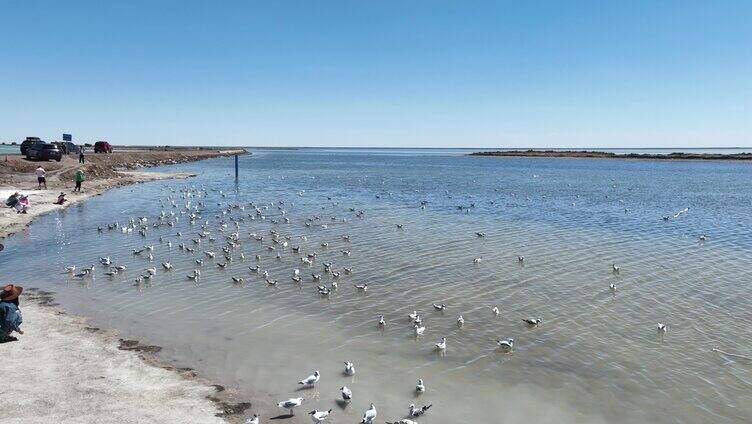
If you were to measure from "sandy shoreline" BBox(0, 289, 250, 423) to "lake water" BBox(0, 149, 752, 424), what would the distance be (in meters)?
0.79

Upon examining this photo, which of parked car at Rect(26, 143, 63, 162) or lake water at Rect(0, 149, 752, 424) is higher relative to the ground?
parked car at Rect(26, 143, 63, 162)

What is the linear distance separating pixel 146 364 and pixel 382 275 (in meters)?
10.0

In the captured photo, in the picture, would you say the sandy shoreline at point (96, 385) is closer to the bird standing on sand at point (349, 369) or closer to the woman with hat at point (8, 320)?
the woman with hat at point (8, 320)

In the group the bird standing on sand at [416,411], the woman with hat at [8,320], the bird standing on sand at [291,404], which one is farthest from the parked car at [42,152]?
the bird standing on sand at [416,411]

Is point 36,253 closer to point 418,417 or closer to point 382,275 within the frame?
point 382,275

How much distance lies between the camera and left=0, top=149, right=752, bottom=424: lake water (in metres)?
10.9

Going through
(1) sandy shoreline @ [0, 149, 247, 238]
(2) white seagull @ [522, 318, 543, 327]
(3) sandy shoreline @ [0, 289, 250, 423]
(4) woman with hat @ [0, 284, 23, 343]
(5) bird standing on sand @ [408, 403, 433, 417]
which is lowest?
(5) bird standing on sand @ [408, 403, 433, 417]

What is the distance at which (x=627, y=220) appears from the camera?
115 ft

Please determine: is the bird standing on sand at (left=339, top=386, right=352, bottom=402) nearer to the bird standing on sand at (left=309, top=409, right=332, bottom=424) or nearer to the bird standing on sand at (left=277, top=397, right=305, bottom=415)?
the bird standing on sand at (left=309, top=409, right=332, bottom=424)

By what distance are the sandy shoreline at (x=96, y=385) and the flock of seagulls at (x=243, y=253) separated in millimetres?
1431

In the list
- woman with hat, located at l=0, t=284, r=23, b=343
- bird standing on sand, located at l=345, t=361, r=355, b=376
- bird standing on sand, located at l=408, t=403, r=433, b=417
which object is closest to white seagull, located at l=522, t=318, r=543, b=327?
bird standing on sand, located at l=345, t=361, r=355, b=376

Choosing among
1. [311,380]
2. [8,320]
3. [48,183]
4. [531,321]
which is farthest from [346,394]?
[48,183]

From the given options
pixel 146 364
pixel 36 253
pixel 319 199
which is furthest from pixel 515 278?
pixel 319 199

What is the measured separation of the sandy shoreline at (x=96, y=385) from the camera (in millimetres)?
9359
